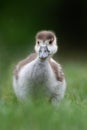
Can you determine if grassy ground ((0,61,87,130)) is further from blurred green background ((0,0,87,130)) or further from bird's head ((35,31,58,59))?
bird's head ((35,31,58,59))

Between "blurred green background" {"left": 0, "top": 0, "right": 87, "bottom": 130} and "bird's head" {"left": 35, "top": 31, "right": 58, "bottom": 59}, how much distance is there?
60 cm

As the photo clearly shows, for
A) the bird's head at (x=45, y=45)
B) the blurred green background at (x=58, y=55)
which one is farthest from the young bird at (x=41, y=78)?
the blurred green background at (x=58, y=55)

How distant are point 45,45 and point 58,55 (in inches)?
527

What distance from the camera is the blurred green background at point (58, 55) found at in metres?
7.51

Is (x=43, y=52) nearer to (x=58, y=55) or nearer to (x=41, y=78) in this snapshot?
(x=41, y=78)

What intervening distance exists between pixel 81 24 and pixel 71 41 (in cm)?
68

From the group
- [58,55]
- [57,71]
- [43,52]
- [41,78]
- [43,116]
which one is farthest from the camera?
[58,55]

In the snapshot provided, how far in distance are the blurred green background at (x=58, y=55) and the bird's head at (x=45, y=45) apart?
0.60m

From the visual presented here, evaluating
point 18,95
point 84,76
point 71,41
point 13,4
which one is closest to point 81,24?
point 71,41

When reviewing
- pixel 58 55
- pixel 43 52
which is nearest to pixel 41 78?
pixel 43 52

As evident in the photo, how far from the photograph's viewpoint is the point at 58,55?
865 inches

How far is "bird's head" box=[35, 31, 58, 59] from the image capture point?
8.54 m

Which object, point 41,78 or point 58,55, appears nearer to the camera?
point 41,78

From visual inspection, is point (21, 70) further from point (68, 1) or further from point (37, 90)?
point (68, 1)
